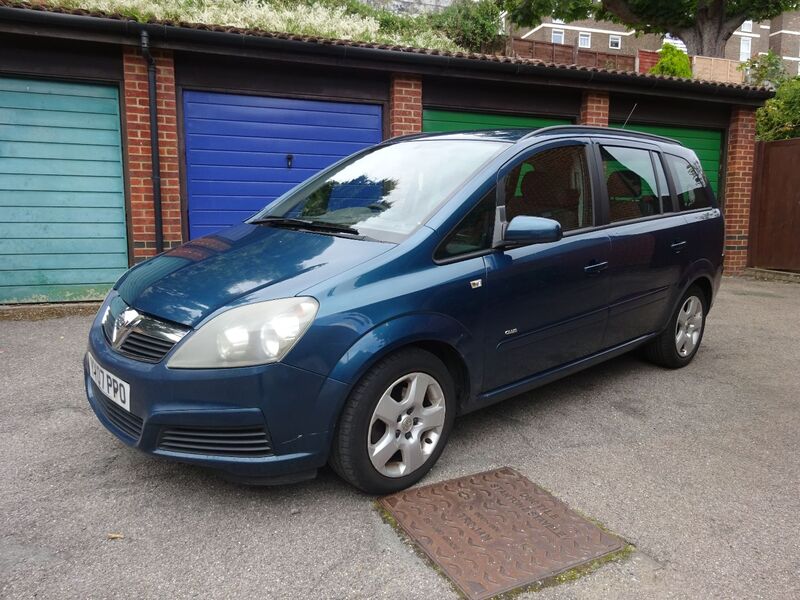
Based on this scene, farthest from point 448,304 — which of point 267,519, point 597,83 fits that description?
point 597,83

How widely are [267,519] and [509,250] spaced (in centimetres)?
173

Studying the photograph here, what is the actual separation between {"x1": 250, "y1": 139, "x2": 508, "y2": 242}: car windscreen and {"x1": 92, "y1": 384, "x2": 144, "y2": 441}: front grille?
4.34 feet

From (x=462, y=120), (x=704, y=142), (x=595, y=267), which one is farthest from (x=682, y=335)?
(x=704, y=142)

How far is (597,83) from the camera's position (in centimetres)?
938

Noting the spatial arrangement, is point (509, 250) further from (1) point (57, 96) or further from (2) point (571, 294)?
(1) point (57, 96)

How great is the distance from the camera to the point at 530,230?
9.99ft

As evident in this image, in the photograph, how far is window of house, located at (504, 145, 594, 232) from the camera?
3314mm

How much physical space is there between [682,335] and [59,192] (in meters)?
6.62

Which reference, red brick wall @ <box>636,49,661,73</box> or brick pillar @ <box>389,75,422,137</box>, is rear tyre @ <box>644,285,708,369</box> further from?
red brick wall @ <box>636,49,661,73</box>

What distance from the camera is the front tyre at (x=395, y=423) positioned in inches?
102

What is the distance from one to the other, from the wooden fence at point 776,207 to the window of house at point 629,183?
766cm

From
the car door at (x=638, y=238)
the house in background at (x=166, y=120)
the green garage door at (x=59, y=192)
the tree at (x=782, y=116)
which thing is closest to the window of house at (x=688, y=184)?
the car door at (x=638, y=238)

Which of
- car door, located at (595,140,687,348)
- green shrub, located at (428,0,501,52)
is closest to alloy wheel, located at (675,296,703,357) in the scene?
car door, located at (595,140,687,348)

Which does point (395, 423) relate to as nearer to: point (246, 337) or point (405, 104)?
point (246, 337)
